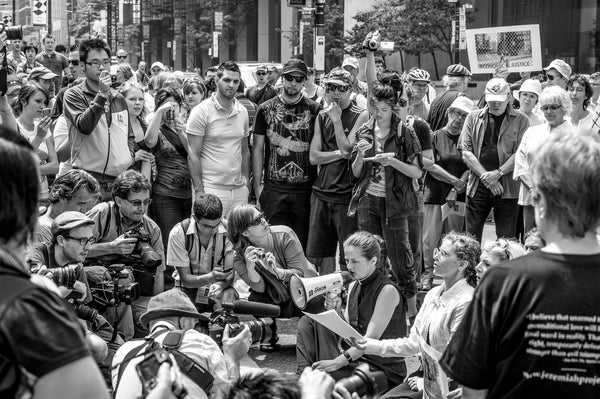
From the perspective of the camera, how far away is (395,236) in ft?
23.5

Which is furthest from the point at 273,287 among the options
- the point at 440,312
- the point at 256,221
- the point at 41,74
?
the point at 41,74

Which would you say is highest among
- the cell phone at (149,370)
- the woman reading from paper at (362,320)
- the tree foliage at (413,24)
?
the tree foliage at (413,24)

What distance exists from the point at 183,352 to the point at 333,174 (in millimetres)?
4100

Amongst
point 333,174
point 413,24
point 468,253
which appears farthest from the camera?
point 413,24

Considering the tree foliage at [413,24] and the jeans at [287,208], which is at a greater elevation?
the tree foliage at [413,24]

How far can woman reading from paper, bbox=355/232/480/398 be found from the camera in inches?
183

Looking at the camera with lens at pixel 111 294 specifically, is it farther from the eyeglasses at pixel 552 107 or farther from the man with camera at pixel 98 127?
the eyeglasses at pixel 552 107

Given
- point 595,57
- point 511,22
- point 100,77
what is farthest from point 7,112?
point 511,22

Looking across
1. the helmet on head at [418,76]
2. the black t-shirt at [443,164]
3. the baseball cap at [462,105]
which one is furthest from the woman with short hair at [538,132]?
the helmet on head at [418,76]

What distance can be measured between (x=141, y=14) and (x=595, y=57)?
41.3m

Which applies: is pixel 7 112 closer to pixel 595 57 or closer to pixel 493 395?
pixel 493 395

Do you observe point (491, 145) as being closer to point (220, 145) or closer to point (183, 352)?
point (220, 145)

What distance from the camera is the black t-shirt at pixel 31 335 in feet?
6.20

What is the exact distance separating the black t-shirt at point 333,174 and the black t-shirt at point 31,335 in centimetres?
576
